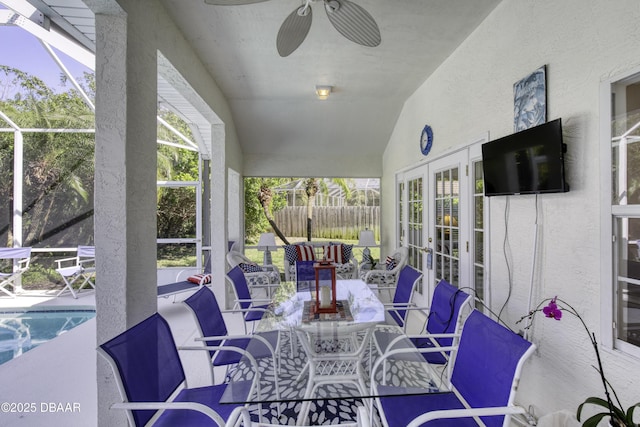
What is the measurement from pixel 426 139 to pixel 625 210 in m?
2.69

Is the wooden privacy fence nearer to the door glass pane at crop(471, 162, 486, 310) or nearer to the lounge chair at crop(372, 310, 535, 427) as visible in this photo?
the door glass pane at crop(471, 162, 486, 310)

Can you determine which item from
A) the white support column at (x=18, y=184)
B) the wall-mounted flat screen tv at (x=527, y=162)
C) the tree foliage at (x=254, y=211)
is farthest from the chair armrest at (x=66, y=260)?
the wall-mounted flat screen tv at (x=527, y=162)

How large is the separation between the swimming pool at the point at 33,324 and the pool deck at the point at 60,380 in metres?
0.58

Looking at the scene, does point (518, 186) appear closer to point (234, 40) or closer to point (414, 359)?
point (414, 359)

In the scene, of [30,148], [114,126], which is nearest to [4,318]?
[30,148]

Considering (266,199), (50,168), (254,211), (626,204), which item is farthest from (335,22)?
(254,211)

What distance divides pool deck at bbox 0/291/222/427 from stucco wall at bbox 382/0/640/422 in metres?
2.56

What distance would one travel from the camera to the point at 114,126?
1.79 meters

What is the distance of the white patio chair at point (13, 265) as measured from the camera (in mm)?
5230

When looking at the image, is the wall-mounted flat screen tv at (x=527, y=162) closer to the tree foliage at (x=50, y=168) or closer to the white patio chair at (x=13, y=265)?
the tree foliage at (x=50, y=168)

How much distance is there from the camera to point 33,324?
4355mm

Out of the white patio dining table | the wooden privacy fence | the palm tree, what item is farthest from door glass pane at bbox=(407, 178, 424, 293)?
the palm tree

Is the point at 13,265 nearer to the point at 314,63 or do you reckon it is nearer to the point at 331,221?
the point at 314,63

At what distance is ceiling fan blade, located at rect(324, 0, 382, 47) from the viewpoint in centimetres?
178
